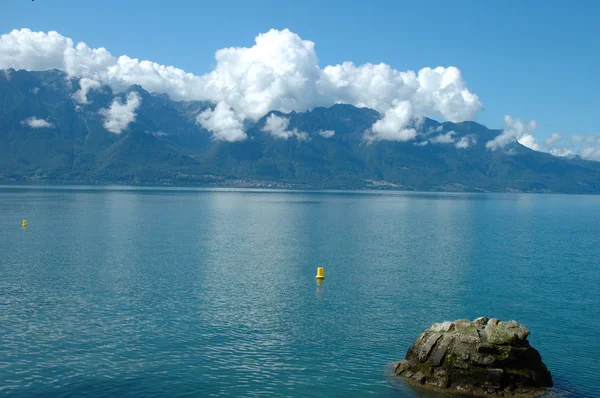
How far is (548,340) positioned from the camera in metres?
46.5

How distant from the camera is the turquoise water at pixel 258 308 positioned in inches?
1458

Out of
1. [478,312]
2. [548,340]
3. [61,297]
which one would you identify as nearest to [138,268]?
[61,297]

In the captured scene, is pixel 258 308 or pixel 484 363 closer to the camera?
pixel 484 363

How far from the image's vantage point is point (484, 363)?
35.6 m

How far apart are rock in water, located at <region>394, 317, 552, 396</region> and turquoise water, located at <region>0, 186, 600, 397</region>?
2.21m

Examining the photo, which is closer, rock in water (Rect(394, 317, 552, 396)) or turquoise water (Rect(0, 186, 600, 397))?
rock in water (Rect(394, 317, 552, 396))

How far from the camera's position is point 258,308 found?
182ft

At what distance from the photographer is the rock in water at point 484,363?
35156 millimetres

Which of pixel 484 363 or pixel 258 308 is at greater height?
pixel 484 363

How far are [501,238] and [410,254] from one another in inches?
1656

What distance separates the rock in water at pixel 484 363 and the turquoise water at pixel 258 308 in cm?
221

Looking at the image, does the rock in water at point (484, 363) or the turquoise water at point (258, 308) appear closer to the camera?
the rock in water at point (484, 363)

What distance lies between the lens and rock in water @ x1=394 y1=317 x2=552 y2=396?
3516cm

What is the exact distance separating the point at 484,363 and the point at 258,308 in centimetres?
2563
